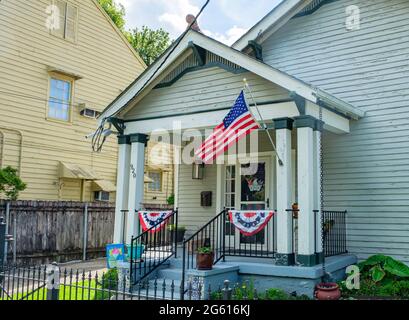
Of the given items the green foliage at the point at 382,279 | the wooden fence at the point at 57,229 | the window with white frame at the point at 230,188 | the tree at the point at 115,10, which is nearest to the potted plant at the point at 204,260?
the green foliage at the point at 382,279

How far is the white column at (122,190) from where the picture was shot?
9.67m

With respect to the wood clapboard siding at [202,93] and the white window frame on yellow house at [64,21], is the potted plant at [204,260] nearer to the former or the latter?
the wood clapboard siding at [202,93]

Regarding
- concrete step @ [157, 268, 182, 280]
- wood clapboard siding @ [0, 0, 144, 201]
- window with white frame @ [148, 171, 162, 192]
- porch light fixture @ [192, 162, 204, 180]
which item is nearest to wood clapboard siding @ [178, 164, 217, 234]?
porch light fixture @ [192, 162, 204, 180]

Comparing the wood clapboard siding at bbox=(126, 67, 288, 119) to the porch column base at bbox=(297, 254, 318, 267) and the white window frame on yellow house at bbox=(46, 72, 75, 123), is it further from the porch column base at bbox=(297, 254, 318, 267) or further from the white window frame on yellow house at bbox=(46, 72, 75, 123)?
the white window frame on yellow house at bbox=(46, 72, 75, 123)

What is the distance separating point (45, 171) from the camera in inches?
607

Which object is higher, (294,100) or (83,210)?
(294,100)

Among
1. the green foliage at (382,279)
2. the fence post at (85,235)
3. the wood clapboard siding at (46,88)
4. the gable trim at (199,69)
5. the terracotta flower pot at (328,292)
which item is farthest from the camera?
the wood clapboard siding at (46,88)

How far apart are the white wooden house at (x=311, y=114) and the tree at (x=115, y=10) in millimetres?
20312

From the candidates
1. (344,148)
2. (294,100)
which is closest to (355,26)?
(344,148)

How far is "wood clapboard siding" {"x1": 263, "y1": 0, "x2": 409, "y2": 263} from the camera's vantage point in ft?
29.4

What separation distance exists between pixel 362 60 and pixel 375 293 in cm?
485

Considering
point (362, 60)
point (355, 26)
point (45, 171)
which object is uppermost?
point (355, 26)
